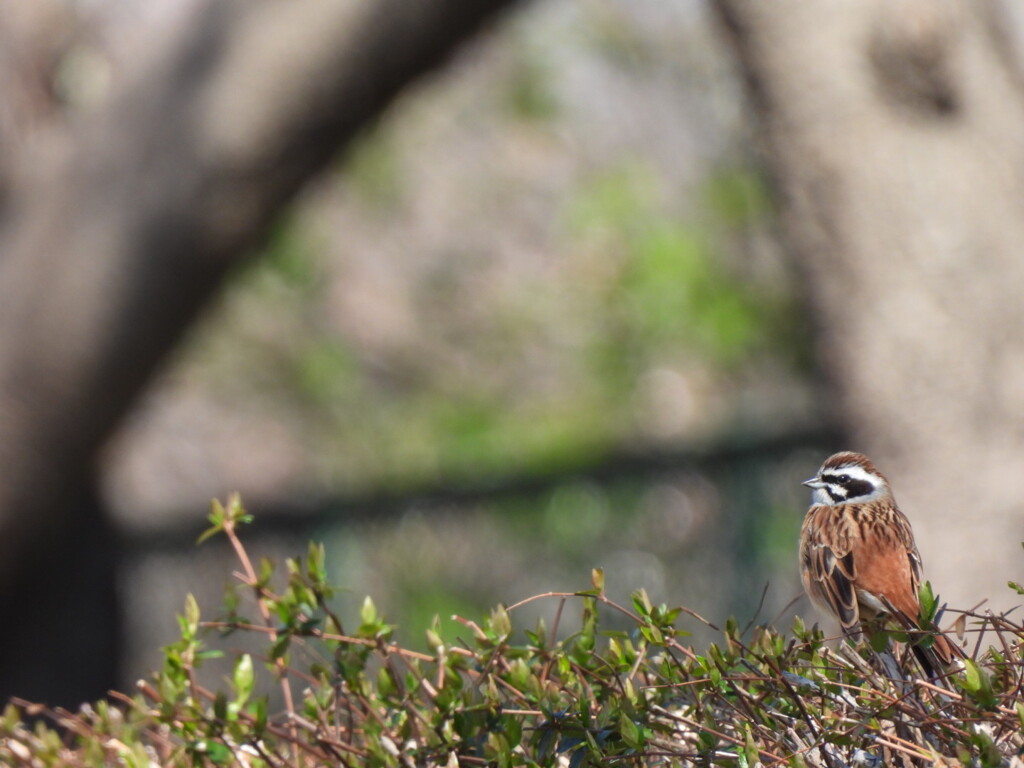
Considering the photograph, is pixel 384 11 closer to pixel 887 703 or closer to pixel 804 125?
pixel 804 125

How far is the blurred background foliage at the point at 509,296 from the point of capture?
28.6 ft

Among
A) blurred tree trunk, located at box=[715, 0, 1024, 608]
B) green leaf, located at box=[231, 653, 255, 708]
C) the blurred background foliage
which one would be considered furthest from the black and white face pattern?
the blurred background foliage

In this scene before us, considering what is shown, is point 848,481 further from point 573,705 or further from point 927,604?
point 573,705

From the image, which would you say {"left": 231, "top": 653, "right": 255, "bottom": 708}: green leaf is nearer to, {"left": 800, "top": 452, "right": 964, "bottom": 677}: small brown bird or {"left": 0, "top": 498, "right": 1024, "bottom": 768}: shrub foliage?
{"left": 0, "top": 498, "right": 1024, "bottom": 768}: shrub foliage

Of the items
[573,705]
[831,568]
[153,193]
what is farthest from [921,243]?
[153,193]

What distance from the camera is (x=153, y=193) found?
5.86 m

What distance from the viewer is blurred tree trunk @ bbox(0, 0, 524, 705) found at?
225 inches

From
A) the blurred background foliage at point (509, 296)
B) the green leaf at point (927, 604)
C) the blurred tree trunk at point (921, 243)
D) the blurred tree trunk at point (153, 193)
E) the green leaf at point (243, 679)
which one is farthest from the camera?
the blurred background foliage at point (509, 296)

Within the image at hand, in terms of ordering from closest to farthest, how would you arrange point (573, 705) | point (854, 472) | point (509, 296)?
1. point (854, 472)
2. point (573, 705)
3. point (509, 296)

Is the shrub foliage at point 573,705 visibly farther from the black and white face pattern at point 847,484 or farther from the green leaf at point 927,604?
the black and white face pattern at point 847,484

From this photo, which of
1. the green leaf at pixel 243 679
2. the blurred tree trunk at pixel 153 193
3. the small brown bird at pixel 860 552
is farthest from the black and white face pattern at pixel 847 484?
the blurred tree trunk at pixel 153 193

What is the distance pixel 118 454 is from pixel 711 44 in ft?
15.7

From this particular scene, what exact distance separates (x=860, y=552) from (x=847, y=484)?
0.10 meters

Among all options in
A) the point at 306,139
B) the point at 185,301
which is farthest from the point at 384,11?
the point at 185,301
